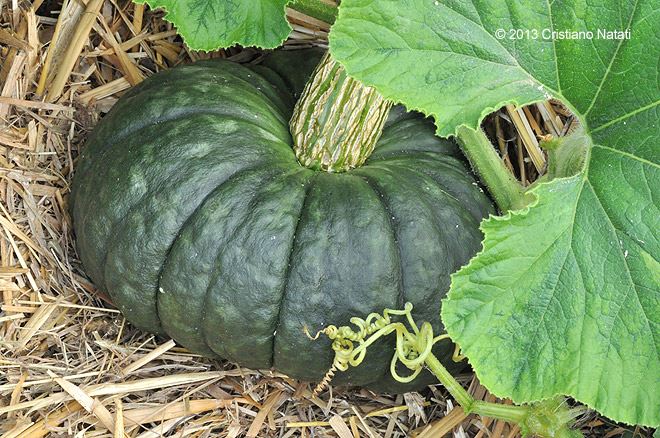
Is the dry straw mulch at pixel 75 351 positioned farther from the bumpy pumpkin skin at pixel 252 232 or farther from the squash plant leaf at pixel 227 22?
the squash plant leaf at pixel 227 22

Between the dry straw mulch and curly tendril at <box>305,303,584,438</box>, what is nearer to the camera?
curly tendril at <box>305,303,584,438</box>

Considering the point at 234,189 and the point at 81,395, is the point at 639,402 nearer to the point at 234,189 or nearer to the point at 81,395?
the point at 234,189

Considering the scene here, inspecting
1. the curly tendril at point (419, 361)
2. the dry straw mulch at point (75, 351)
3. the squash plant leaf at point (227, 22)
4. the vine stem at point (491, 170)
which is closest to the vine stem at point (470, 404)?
the curly tendril at point (419, 361)

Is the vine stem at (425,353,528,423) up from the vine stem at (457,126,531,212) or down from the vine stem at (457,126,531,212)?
down

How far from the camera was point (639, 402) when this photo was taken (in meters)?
2.14

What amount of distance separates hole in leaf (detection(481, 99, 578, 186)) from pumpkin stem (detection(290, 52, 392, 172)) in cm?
66

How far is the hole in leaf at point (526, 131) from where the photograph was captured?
3.05 metres

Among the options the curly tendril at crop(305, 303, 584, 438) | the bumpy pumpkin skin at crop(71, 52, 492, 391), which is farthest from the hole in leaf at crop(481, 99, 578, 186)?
the curly tendril at crop(305, 303, 584, 438)

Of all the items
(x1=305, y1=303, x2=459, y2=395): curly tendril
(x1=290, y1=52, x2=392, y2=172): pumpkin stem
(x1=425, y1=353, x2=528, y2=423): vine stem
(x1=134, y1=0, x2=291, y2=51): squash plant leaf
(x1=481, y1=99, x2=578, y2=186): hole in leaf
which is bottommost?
(x1=425, y1=353, x2=528, y2=423): vine stem

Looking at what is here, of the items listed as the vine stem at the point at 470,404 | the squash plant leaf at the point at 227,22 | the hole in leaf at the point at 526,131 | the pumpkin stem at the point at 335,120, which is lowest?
the vine stem at the point at 470,404

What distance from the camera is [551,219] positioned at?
2.13 m
